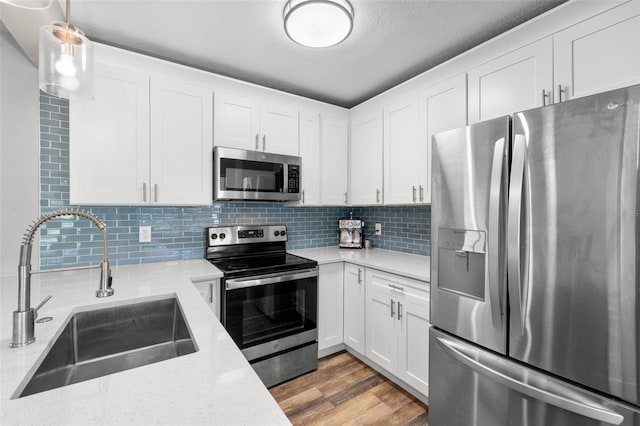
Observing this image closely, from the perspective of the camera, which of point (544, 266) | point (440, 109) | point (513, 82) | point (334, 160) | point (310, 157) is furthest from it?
point (334, 160)

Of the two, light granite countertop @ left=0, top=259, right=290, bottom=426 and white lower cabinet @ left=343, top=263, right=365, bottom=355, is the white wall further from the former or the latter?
white lower cabinet @ left=343, top=263, right=365, bottom=355

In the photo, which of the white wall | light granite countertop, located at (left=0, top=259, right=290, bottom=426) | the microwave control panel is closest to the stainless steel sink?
light granite countertop, located at (left=0, top=259, right=290, bottom=426)

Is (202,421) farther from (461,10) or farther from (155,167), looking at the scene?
(461,10)

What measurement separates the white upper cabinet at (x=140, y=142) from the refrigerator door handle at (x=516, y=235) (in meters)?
1.94

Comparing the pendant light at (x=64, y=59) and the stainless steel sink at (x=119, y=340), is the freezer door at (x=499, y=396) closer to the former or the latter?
the stainless steel sink at (x=119, y=340)

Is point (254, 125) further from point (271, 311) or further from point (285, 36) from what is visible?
point (271, 311)

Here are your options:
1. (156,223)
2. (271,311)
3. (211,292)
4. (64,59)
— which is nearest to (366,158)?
(271,311)

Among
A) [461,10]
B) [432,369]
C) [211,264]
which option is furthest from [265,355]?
[461,10]

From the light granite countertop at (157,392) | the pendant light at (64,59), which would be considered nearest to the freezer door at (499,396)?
the light granite countertop at (157,392)

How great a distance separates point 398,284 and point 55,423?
186 centimetres

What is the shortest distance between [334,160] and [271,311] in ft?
5.03

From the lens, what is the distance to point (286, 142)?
2.56m

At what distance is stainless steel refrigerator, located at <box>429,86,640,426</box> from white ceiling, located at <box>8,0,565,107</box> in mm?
798

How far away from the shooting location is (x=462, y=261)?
146 cm
